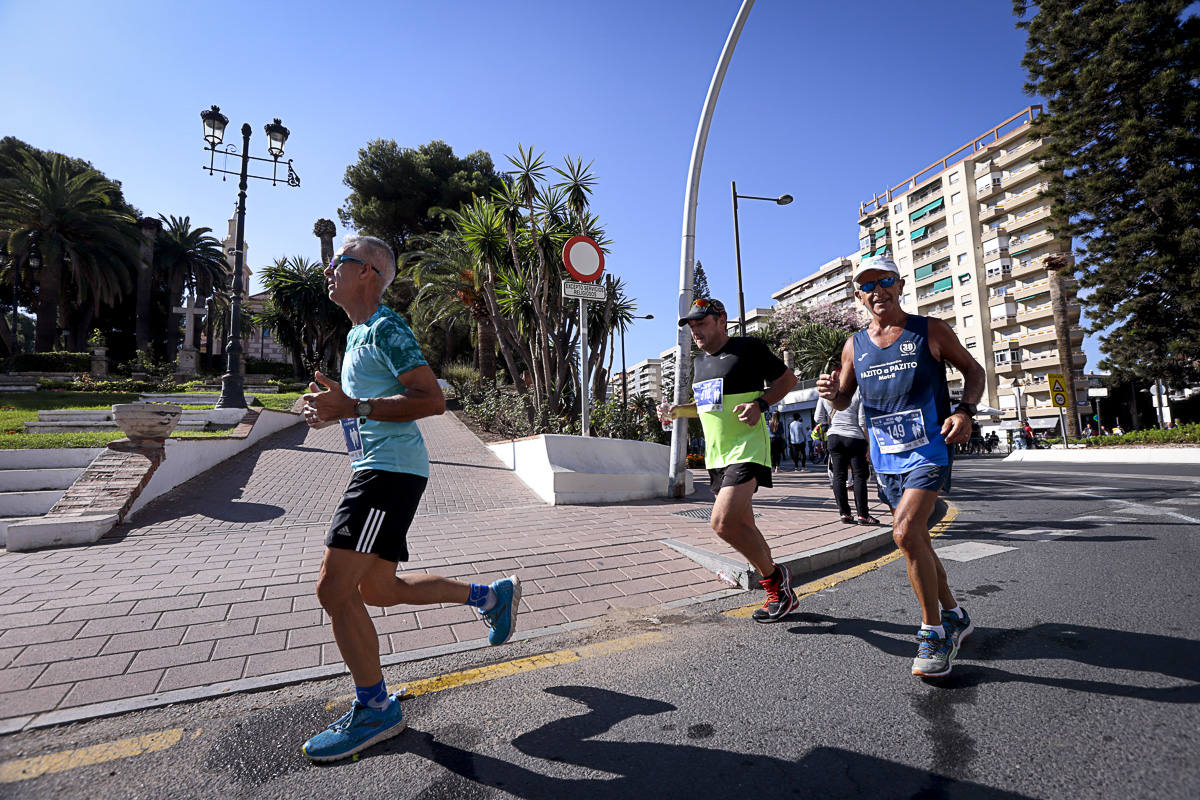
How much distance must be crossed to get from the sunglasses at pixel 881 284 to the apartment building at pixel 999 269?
2050 inches

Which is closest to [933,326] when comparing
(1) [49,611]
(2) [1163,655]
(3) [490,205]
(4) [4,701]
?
(2) [1163,655]

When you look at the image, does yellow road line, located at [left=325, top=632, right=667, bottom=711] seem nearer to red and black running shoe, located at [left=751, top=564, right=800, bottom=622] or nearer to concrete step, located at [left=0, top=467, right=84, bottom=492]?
red and black running shoe, located at [left=751, top=564, right=800, bottom=622]

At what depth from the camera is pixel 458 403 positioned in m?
26.4

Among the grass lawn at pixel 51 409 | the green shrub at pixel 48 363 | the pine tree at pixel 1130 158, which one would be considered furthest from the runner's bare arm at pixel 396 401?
the green shrub at pixel 48 363

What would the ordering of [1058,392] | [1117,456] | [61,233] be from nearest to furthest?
[1117,456] → [1058,392] → [61,233]

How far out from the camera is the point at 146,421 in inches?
277

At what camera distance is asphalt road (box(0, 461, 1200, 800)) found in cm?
180

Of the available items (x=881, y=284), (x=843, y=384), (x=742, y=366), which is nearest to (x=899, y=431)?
(x=843, y=384)

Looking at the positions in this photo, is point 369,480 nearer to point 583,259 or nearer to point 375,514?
point 375,514

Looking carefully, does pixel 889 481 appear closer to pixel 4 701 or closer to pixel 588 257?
pixel 4 701

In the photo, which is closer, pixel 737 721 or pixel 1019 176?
pixel 737 721

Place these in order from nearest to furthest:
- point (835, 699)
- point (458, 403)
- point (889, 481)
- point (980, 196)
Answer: point (835, 699), point (889, 481), point (458, 403), point (980, 196)

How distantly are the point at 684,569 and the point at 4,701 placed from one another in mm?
3781

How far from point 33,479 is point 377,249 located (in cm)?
743
